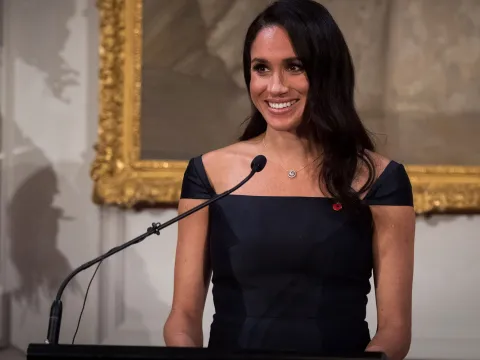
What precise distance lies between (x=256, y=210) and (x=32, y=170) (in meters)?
1.44

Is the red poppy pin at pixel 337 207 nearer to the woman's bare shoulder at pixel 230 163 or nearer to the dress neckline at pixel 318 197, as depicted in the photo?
the dress neckline at pixel 318 197

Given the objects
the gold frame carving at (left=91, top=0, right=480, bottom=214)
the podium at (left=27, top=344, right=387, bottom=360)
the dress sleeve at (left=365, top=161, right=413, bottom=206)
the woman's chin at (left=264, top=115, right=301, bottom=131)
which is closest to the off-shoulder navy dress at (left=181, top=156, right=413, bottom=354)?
the dress sleeve at (left=365, top=161, right=413, bottom=206)

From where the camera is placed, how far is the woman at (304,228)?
1.57 metres

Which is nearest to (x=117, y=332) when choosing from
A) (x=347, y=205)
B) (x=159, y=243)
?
(x=159, y=243)

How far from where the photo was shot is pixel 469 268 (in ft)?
9.21

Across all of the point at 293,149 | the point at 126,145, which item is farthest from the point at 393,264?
the point at 126,145

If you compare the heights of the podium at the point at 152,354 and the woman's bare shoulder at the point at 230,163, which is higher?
the woman's bare shoulder at the point at 230,163

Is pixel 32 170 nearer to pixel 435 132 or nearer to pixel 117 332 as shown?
pixel 117 332

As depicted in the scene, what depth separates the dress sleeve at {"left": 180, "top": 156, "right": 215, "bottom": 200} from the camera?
1.70 metres

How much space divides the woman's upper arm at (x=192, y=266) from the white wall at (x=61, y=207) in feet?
3.79

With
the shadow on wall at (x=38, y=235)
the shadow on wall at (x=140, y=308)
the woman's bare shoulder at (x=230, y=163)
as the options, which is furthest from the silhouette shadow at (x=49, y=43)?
the woman's bare shoulder at (x=230, y=163)

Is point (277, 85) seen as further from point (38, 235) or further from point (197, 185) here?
point (38, 235)

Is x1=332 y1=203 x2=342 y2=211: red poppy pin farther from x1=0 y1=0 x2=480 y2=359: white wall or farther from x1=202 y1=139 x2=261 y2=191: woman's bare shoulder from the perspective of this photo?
x1=0 y1=0 x2=480 y2=359: white wall

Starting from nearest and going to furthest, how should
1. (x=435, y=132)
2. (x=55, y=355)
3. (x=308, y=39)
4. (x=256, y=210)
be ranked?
(x=55, y=355) < (x=308, y=39) < (x=256, y=210) < (x=435, y=132)
